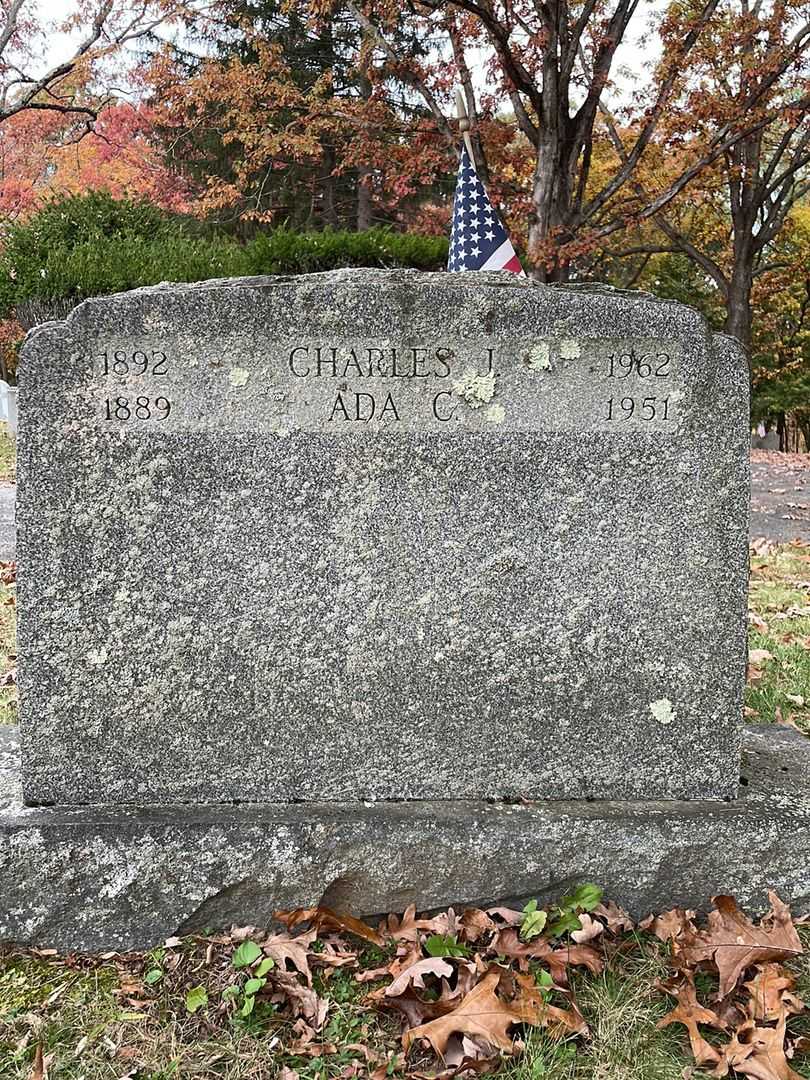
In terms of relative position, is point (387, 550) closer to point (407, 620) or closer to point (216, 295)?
point (407, 620)

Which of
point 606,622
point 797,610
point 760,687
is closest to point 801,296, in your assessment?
point 797,610

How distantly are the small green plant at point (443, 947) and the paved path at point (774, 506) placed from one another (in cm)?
522

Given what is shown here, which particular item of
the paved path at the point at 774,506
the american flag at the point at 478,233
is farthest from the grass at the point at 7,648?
the american flag at the point at 478,233

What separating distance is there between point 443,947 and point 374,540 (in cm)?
102

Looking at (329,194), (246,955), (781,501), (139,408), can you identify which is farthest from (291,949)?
(329,194)

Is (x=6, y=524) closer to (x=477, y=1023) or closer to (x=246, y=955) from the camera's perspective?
(x=246, y=955)

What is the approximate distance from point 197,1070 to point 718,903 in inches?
52.9

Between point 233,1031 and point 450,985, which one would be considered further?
point 450,985

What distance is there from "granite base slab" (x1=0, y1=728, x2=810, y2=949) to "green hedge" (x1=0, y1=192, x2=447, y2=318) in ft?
25.9

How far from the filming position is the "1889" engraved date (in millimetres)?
2311

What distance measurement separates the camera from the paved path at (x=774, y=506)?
786 cm

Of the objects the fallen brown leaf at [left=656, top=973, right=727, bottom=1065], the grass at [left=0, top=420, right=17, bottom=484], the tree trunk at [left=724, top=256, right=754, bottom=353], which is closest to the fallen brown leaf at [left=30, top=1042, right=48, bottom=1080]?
the fallen brown leaf at [left=656, top=973, right=727, bottom=1065]

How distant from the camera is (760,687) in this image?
4.00 metres

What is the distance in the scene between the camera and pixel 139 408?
2316 mm
